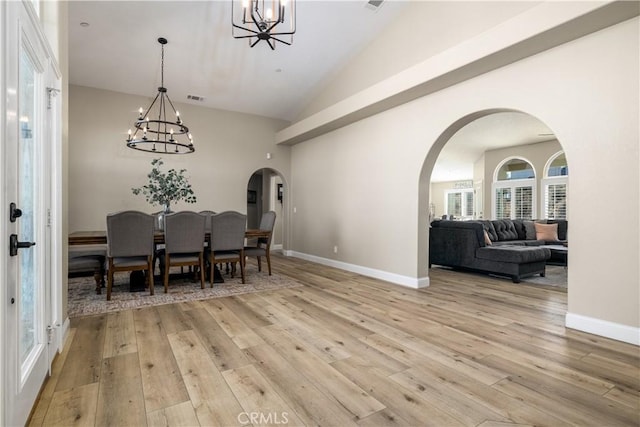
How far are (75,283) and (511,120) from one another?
8.38 m

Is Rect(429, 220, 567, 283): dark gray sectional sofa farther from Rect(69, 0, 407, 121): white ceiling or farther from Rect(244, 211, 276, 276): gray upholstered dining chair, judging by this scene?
Rect(69, 0, 407, 121): white ceiling

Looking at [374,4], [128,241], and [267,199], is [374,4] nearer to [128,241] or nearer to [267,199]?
[128,241]

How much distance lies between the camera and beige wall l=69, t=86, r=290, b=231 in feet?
18.0

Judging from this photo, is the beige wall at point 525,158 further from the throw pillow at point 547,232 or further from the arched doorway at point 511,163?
the throw pillow at point 547,232

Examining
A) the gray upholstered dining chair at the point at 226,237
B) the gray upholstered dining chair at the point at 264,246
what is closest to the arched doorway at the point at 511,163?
the gray upholstered dining chair at the point at 264,246

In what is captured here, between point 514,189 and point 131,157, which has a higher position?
point 131,157

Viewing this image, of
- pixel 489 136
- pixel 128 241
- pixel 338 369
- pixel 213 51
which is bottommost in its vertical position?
pixel 338 369

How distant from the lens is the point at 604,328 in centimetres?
266

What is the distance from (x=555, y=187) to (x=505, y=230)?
305 centimetres

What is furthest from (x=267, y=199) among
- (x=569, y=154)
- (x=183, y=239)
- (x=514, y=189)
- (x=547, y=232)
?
(x=569, y=154)

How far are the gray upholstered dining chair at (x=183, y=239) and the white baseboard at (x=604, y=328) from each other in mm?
3926

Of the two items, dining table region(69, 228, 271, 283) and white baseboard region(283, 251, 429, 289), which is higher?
dining table region(69, 228, 271, 283)

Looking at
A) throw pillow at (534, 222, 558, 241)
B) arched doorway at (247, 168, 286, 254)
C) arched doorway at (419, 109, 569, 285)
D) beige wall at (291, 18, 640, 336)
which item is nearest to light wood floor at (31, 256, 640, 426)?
beige wall at (291, 18, 640, 336)

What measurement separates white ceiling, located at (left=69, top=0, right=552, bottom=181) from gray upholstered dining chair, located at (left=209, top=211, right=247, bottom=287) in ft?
8.71
